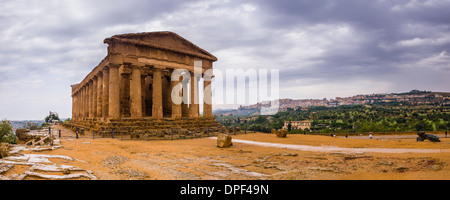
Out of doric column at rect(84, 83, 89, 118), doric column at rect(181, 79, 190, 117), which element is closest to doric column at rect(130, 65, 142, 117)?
doric column at rect(181, 79, 190, 117)

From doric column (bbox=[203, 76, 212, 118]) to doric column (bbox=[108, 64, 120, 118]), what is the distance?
11383mm

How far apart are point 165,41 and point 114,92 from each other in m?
8.15

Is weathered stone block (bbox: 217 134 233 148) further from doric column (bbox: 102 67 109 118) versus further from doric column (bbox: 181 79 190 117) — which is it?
doric column (bbox: 181 79 190 117)

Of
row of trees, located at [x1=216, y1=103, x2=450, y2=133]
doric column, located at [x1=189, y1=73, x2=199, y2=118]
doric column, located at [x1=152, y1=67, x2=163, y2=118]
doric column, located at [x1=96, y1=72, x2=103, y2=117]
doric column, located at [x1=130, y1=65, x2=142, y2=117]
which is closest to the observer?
doric column, located at [x1=130, y1=65, x2=142, y2=117]

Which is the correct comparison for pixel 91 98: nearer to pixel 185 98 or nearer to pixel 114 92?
pixel 185 98

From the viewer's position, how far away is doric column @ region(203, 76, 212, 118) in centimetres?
3253

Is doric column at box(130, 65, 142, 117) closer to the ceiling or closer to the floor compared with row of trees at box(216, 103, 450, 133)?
closer to the ceiling

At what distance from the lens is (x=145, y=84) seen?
35.8m

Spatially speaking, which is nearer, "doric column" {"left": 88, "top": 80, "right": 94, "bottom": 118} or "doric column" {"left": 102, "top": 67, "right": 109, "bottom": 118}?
"doric column" {"left": 102, "top": 67, "right": 109, "bottom": 118}

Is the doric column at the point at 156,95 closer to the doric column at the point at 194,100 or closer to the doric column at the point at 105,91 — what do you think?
the doric column at the point at 194,100

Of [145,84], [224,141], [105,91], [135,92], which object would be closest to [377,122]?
[145,84]
